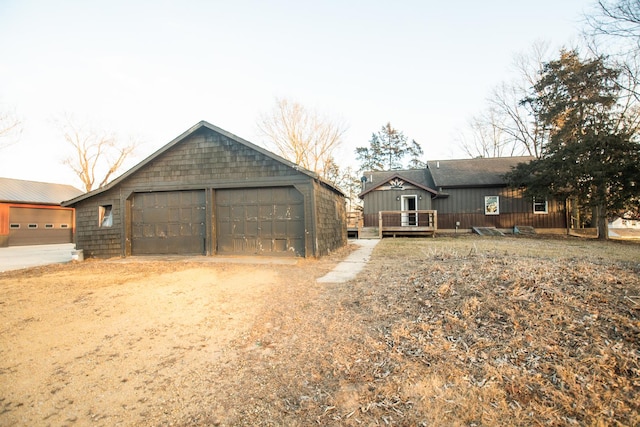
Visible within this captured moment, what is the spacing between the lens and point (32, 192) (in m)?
21.0

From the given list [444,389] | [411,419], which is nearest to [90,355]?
[411,419]

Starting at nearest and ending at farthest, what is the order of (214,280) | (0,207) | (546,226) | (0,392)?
(0,392)
(214,280)
(0,207)
(546,226)

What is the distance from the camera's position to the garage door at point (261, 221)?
10.5 meters

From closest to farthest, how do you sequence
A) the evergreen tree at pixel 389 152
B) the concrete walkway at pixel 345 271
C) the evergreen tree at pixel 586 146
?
the concrete walkway at pixel 345 271 → the evergreen tree at pixel 586 146 → the evergreen tree at pixel 389 152

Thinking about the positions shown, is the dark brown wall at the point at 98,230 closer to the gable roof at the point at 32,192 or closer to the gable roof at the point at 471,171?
the gable roof at the point at 32,192

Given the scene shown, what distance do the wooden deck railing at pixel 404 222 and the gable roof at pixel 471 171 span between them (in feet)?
8.97

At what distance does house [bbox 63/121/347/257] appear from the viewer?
10.5 metres

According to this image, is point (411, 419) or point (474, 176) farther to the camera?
point (474, 176)

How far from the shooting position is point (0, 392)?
2.96m

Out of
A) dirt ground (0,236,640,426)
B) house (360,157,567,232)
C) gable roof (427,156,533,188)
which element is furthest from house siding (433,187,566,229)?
dirt ground (0,236,640,426)

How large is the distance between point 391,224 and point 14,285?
57.5ft

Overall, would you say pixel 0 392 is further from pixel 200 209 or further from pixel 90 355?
pixel 200 209

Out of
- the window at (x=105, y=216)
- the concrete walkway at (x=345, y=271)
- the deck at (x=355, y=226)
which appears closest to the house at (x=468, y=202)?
the deck at (x=355, y=226)

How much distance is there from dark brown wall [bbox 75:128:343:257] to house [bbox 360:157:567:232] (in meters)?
9.88
